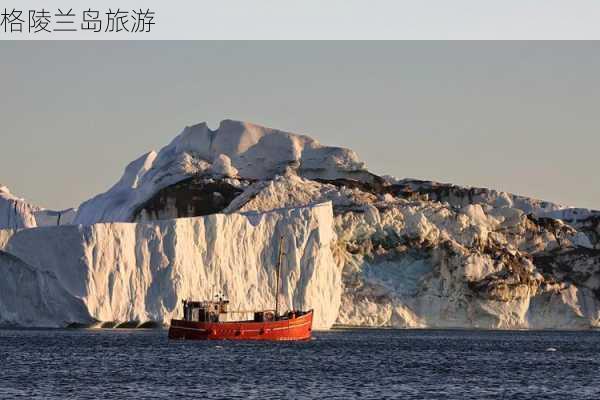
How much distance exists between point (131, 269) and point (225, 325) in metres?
6.09

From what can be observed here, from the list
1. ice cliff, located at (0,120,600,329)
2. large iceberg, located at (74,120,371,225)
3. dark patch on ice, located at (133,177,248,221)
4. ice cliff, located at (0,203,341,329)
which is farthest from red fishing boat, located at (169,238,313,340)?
large iceberg, located at (74,120,371,225)

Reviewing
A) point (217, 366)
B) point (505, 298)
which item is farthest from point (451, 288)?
point (217, 366)

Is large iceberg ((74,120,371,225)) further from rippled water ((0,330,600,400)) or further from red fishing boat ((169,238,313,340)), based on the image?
red fishing boat ((169,238,313,340))

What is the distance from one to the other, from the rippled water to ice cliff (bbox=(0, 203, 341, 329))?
157cm

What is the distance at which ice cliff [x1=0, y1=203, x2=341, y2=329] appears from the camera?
240 ft

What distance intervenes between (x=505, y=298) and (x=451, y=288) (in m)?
3.86

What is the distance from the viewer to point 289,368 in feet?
177

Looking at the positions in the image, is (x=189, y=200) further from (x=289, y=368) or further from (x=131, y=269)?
(x=289, y=368)

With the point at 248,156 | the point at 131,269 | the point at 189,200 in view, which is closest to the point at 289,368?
the point at 131,269

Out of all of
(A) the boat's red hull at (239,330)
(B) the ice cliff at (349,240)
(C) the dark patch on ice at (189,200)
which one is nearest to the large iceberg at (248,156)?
(B) the ice cliff at (349,240)

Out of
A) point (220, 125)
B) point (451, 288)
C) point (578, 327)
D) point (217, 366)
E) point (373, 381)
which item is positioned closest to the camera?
point (373, 381)

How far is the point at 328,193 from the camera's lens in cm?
9619

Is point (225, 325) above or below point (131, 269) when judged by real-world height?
below

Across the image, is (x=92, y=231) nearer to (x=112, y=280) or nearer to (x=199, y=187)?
(x=112, y=280)
